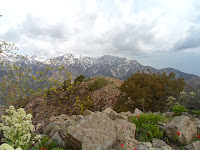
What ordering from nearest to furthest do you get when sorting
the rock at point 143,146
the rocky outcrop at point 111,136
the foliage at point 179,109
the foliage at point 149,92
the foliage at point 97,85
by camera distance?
the rock at point 143,146, the rocky outcrop at point 111,136, the foliage at point 179,109, the foliage at point 149,92, the foliage at point 97,85

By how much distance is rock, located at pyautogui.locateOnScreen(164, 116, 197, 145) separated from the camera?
16.9 feet

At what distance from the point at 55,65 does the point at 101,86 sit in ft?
79.6

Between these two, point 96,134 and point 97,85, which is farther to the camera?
point 97,85

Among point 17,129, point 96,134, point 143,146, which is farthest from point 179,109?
point 17,129

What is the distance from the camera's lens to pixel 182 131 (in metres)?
5.23

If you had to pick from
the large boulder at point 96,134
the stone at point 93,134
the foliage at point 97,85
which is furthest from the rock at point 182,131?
the foliage at point 97,85

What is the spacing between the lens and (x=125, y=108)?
17.2m

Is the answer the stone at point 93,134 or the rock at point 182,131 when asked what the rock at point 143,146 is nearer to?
the stone at point 93,134

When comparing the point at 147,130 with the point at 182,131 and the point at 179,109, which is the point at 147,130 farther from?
the point at 179,109

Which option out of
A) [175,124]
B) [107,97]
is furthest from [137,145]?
[107,97]

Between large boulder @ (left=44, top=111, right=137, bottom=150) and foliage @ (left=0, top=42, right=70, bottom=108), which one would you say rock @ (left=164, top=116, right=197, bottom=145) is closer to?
large boulder @ (left=44, top=111, right=137, bottom=150)

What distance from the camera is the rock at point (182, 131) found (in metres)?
5.15

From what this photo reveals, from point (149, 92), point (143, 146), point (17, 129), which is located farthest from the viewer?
point (149, 92)

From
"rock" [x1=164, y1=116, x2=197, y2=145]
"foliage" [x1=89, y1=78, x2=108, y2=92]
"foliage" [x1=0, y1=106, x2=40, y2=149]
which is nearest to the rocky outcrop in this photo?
"rock" [x1=164, y1=116, x2=197, y2=145]
